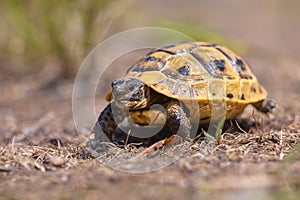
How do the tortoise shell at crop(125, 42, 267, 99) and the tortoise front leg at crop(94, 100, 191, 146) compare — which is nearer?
the tortoise front leg at crop(94, 100, 191, 146)

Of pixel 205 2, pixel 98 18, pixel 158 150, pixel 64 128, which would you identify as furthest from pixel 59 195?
pixel 205 2

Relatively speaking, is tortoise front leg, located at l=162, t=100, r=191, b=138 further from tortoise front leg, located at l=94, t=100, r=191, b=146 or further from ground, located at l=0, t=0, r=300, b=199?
ground, located at l=0, t=0, r=300, b=199

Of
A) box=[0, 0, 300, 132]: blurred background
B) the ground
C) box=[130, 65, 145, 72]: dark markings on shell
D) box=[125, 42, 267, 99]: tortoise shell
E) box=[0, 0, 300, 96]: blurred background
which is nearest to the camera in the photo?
the ground

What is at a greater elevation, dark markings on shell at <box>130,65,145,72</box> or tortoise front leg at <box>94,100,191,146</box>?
dark markings on shell at <box>130,65,145,72</box>

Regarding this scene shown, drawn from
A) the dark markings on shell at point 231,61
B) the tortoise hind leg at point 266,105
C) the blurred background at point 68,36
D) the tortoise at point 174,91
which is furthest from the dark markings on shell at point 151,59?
the blurred background at point 68,36

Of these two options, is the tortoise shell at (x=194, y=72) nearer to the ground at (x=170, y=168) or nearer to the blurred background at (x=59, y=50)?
the ground at (x=170, y=168)

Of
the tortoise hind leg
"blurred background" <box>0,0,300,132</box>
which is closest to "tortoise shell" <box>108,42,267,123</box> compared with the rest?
the tortoise hind leg

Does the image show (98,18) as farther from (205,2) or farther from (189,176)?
(205,2)

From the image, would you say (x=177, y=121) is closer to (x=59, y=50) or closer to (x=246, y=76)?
(x=246, y=76)

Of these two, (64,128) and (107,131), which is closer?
(107,131)
